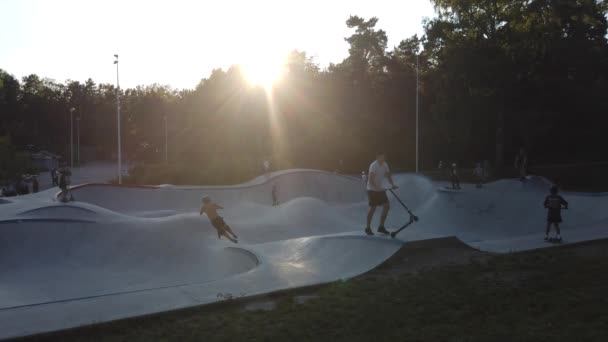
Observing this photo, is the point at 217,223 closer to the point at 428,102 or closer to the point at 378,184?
the point at 378,184

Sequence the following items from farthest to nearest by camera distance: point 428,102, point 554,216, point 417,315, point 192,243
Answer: point 428,102
point 192,243
point 554,216
point 417,315

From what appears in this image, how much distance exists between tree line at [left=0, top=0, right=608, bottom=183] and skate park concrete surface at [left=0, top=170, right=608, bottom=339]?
11.9 meters

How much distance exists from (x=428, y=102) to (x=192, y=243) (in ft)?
126

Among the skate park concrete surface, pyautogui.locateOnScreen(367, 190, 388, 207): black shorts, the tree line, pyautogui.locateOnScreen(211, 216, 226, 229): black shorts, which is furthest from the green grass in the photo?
the tree line

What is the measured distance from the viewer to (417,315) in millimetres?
5285

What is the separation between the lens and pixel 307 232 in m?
16.0

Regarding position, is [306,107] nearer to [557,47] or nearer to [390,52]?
[390,52]

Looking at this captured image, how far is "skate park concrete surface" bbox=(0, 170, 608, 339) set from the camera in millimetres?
6402

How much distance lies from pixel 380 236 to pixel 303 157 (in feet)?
120

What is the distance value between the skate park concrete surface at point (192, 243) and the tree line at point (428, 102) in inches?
469

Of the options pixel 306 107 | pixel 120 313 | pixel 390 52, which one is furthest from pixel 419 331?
pixel 390 52

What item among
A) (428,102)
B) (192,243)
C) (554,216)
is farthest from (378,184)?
(428,102)

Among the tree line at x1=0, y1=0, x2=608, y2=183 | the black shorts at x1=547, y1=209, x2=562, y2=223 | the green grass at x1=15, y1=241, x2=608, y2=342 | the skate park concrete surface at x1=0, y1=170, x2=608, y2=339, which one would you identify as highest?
the tree line at x1=0, y1=0, x2=608, y2=183

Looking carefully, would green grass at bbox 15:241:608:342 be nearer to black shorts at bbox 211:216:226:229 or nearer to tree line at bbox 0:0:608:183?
black shorts at bbox 211:216:226:229
